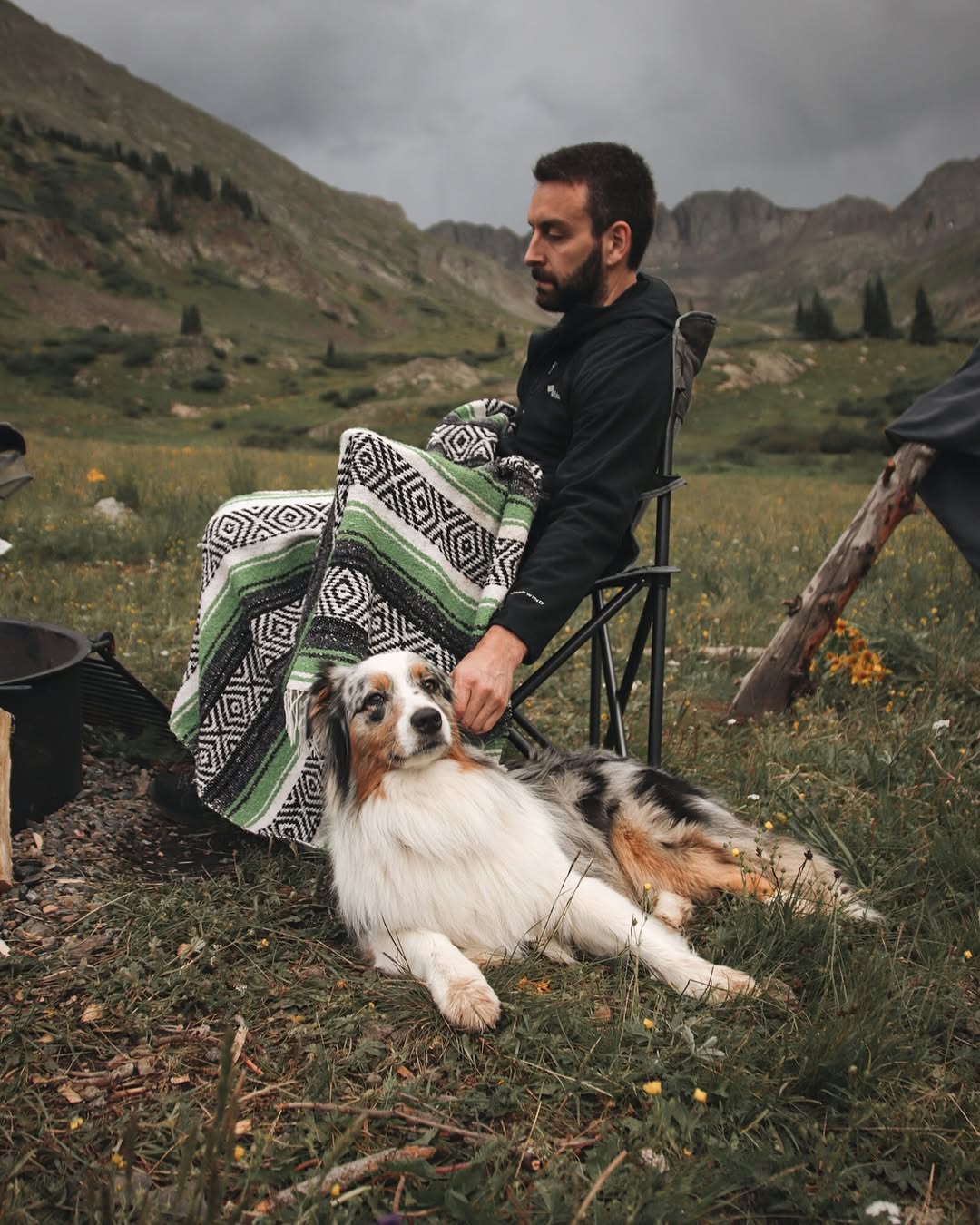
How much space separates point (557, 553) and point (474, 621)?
0.36m

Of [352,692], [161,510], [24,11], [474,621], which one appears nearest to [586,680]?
[474,621]

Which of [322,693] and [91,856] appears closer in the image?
[322,693]

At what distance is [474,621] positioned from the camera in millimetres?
2816

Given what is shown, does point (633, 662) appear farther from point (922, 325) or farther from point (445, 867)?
point (922, 325)

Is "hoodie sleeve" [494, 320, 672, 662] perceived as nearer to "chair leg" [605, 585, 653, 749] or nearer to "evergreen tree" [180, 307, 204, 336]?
"chair leg" [605, 585, 653, 749]

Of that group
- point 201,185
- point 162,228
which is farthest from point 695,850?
point 201,185

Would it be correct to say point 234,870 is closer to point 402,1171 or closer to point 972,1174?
point 402,1171

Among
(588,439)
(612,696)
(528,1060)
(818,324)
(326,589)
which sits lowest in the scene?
(528,1060)

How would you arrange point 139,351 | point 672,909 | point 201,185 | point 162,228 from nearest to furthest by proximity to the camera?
1. point 672,909
2. point 139,351
3. point 162,228
4. point 201,185

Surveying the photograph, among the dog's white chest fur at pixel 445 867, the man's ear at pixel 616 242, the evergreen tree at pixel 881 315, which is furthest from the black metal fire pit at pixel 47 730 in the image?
the evergreen tree at pixel 881 315

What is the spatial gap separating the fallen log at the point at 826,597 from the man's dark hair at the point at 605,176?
1721 millimetres

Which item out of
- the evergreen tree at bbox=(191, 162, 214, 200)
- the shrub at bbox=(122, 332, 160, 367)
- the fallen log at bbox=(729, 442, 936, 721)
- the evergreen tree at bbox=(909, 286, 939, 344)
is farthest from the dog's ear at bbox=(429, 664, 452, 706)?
the evergreen tree at bbox=(191, 162, 214, 200)

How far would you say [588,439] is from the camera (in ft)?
9.37

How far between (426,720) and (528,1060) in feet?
2.90
